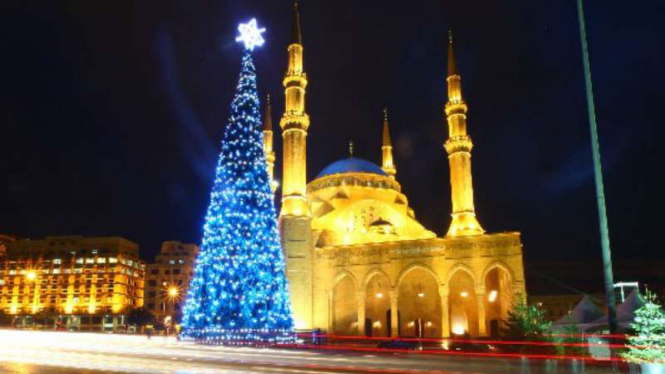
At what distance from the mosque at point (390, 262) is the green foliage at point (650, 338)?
830 inches

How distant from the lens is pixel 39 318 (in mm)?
69500

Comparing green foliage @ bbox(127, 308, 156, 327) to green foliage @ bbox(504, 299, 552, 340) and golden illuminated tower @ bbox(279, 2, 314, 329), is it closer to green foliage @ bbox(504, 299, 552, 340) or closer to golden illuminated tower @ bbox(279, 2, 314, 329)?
golden illuminated tower @ bbox(279, 2, 314, 329)

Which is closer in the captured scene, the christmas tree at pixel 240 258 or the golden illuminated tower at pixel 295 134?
the christmas tree at pixel 240 258

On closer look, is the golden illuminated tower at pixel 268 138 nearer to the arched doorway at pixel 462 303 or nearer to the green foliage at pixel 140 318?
the arched doorway at pixel 462 303

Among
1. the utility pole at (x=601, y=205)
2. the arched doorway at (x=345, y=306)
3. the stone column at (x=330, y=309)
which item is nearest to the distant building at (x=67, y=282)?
the arched doorway at (x=345, y=306)

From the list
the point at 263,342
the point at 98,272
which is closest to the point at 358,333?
the point at 263,342

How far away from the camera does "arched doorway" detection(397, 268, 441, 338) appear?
123 ft

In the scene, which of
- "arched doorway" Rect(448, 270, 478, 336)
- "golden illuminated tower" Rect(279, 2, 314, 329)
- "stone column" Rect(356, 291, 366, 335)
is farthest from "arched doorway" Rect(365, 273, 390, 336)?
"golden illuminated tower" Rect(279, 2, 314, 329)

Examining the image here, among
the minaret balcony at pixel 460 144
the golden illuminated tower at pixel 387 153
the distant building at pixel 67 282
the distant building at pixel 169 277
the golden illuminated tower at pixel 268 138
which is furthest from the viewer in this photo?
the distant building at pixel 169 277

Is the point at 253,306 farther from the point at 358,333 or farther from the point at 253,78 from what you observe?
the point at 358,333

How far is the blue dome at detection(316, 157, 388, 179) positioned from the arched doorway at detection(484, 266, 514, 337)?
1522 centimetres

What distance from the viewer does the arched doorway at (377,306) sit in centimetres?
3853

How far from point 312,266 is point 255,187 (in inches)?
577

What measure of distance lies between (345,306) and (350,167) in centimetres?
1336
